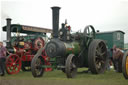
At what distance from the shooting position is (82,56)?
23.1 ft

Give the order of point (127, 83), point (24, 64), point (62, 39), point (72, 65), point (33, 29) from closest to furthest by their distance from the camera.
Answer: point (127, 83), point (72, 65), point (62, 39), point (24, 64), point (33, 29)

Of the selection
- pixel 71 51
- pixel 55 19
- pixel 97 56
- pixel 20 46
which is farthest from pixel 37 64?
pixel 20 46

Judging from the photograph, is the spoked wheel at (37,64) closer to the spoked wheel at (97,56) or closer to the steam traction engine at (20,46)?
the steam traction engine at (20,46)

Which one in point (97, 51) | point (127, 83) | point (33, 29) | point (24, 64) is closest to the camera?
point (127, 83)

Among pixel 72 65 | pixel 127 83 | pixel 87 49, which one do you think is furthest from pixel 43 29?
pixel 127 83

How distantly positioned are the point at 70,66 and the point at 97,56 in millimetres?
1620

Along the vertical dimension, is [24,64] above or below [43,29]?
below

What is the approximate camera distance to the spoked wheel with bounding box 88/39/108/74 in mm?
6742

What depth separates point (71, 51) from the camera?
6.68 metres

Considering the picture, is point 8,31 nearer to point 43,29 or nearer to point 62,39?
point 43,29

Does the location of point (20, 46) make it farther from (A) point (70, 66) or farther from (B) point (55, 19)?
(A) point (70, 66)

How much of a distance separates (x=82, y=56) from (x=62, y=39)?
938mm

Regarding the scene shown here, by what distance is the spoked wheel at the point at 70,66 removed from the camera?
226 inches

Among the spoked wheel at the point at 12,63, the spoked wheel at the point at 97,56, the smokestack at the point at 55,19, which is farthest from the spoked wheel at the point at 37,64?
the spoked wheel at the point at 97,56
